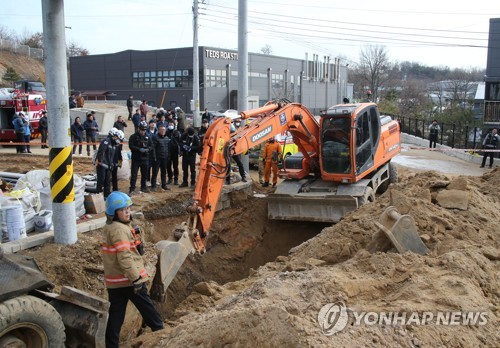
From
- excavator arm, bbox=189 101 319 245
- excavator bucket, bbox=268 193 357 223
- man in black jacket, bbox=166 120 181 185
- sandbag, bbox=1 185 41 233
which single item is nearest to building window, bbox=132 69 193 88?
man in black jacket, bbox=166 120 181 185

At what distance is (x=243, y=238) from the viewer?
11.6 meters

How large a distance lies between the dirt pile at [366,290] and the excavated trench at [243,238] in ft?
8.39

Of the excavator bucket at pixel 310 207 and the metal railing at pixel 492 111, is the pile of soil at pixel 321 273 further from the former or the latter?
the metal railing at pixel 492 111

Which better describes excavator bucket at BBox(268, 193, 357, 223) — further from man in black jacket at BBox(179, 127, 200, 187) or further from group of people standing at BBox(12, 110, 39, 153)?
group of people standing at BBox(12, 110, 39, 153)

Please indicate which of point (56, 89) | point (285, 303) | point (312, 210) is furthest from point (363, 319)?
point (312, 210)

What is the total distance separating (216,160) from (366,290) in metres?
3.77

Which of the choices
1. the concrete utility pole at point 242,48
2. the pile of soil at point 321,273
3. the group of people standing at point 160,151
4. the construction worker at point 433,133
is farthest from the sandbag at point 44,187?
the construction worker at point 433,133

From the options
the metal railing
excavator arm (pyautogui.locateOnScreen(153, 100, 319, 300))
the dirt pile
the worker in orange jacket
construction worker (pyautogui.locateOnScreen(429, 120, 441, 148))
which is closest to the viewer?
the dirt pile

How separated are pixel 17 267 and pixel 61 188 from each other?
2522 mm

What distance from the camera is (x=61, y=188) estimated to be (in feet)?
23.8

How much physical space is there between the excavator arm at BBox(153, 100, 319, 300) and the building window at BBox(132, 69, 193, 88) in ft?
116

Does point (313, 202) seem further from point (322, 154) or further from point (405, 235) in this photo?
point (405, 235)

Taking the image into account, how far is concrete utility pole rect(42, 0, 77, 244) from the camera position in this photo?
6945mm
